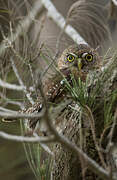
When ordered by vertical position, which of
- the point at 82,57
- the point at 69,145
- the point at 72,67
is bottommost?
the point at 69,145

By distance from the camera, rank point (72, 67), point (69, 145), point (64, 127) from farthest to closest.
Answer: point (72, 67), point (64, 127), point (69, 145)

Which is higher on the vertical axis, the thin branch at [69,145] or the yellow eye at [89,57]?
the yellow eye at [89,57]

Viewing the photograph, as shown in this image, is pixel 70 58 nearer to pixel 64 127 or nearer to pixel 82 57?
pixel 82 57

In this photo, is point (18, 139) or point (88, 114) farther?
point (88, 114)

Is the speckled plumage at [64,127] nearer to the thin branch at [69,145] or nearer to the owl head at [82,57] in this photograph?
the owl head at [82,57]

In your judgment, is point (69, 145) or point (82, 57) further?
point (82, 57)

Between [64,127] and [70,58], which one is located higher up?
[70,58]

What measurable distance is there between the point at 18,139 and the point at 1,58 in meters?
1.69

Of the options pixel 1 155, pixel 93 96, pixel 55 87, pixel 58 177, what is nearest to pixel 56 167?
pixel 58 177

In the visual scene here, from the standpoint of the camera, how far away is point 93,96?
4.31 ft

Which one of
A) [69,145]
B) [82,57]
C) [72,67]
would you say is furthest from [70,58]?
[69,145]

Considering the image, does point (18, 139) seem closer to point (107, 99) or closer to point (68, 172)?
point (107, 99)

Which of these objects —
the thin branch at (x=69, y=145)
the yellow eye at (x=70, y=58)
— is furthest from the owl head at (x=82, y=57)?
the thin branch at (x=69, y=145)

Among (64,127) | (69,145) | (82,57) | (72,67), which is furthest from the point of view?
(82,57)
